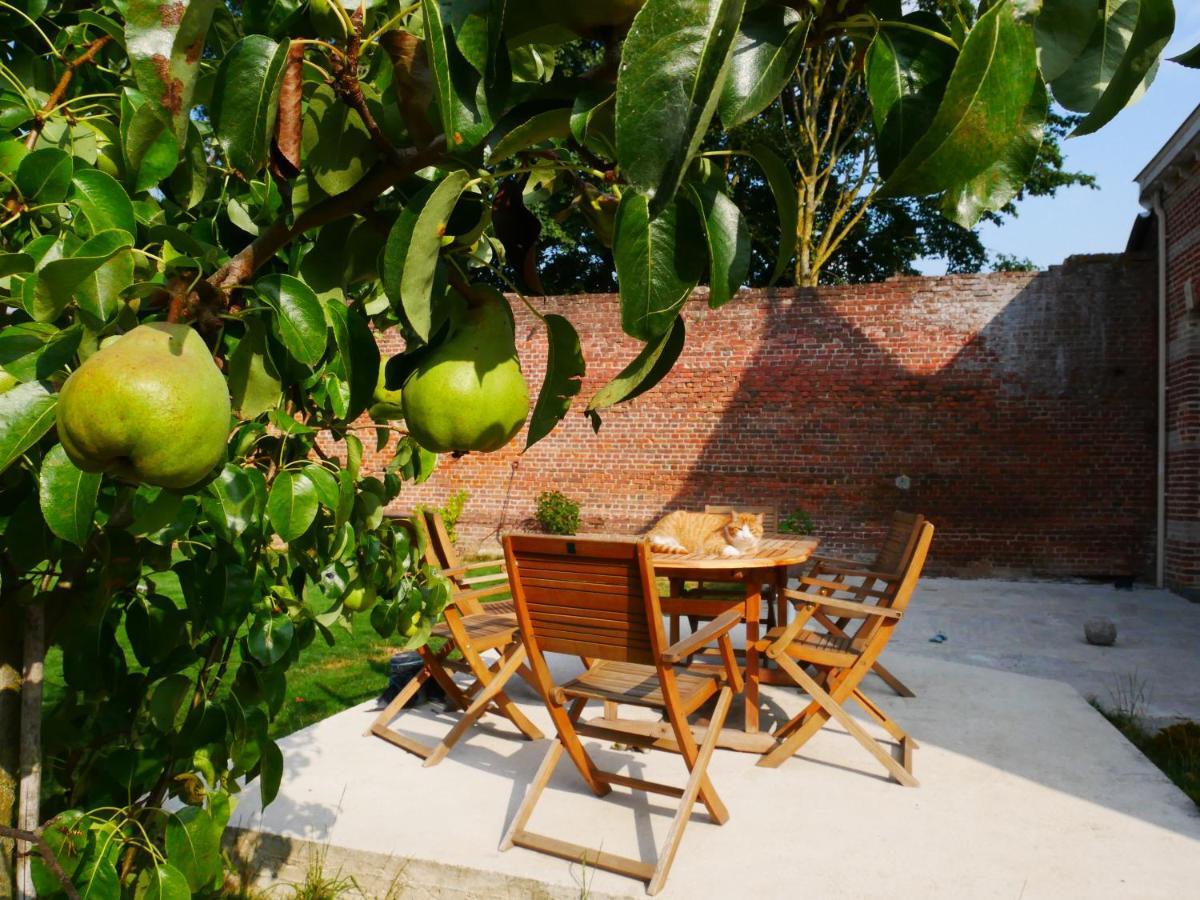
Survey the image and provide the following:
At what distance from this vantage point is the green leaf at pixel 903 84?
414mm

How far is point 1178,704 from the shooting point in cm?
426

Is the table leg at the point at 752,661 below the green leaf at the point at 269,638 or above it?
below

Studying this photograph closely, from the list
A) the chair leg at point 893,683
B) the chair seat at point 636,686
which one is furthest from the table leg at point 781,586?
the chair seat at point 636,686

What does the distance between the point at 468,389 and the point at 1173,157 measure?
9353 millimetres

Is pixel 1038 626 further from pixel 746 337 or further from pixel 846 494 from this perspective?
pixel 746 337

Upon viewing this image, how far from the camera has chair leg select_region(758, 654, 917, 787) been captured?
3098mm

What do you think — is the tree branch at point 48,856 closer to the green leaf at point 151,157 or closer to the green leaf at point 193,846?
the green leaf at point 193,846

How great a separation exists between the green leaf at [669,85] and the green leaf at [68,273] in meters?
0.43

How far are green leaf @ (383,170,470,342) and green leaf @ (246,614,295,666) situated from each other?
0.97 m

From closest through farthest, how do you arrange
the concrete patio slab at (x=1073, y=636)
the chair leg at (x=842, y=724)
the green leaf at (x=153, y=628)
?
the green leaf at (x=153, y=628), the chair leg at (x=842, y=724), the concrete patio slab at (x=1073, y=636)

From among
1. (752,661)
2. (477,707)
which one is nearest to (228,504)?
(477,707)

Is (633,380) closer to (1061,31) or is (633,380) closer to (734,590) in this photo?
(1061,31)

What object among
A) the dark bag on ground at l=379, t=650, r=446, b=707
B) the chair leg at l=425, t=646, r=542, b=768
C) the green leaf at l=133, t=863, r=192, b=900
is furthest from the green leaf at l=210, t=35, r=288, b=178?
the dark bag on ground at l=379, t=650, r=446, b=707

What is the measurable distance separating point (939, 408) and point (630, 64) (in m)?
9.60
